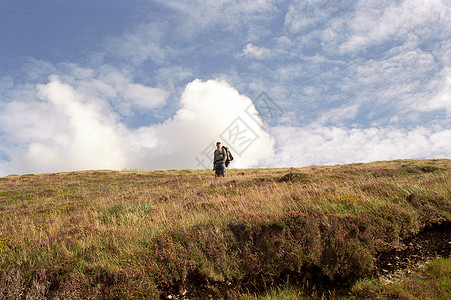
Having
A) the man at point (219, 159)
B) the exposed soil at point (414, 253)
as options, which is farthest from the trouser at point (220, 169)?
the exposed soil at point (414, 253)

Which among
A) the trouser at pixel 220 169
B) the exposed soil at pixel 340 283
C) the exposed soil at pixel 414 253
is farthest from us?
the trouser at pixel 220 169

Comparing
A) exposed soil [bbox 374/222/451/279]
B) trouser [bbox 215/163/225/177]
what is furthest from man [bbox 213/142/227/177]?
exposed soil [bbox 374/222/451/279]

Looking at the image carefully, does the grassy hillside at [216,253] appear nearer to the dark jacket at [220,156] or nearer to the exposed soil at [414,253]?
the exposed soil at [414,253]

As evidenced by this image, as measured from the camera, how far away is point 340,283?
13.8 feet

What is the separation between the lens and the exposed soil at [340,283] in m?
4.12

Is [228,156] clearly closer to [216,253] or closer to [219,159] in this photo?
[219,159]

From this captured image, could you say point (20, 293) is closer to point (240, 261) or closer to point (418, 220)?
point (240, 261)

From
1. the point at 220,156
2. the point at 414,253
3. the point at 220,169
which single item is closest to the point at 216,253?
the point at 414,253

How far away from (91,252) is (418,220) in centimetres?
764

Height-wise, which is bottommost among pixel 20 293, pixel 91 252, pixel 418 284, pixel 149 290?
pixel 418 284

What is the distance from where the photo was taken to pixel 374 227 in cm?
517

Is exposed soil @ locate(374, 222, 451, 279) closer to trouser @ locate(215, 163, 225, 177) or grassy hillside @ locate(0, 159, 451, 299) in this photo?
grassy hillside @ locate(0, 159, 451, 299)

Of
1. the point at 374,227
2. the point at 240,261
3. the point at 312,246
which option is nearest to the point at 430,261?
the point at 374,227

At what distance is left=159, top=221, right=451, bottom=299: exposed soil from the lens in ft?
13.5
